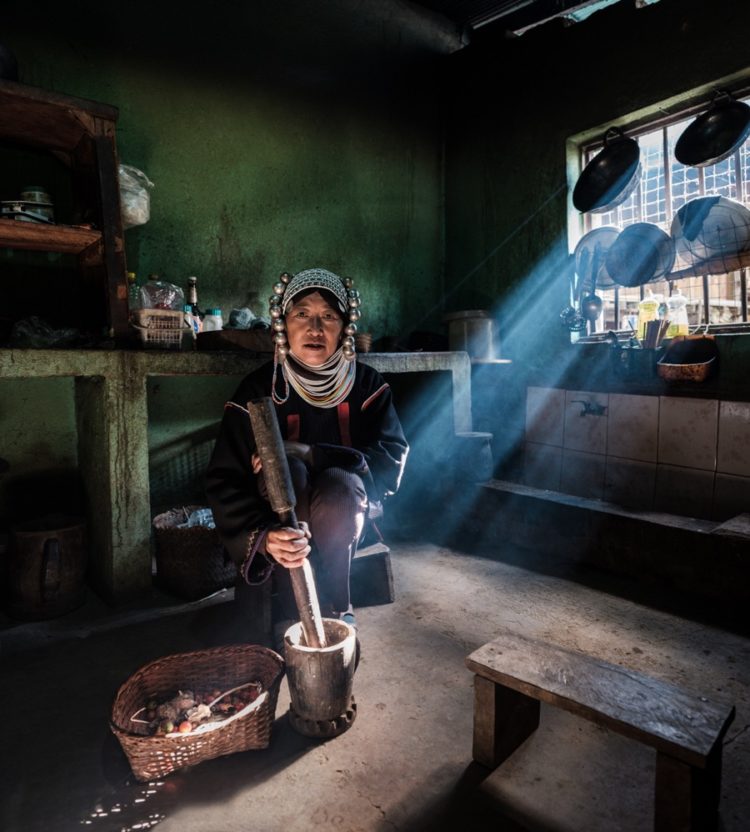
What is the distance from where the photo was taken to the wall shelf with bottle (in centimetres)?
304

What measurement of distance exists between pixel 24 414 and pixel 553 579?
359 centimetres

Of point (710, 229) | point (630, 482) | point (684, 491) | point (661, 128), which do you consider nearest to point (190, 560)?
point (630, 482)

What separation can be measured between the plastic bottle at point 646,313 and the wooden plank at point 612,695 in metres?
3.11

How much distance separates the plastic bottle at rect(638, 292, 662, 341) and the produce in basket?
12.1 feet

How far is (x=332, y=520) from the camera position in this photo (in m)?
2.35

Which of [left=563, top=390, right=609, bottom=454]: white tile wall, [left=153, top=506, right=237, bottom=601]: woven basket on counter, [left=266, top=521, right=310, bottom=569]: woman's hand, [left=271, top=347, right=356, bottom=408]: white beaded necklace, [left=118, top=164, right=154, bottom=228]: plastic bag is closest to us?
[left=266, top=521, right=310, bottom=569]: woman's hand

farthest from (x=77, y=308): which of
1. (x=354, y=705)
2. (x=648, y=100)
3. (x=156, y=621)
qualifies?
(x=648, y=100)

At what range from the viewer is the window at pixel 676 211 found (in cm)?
395

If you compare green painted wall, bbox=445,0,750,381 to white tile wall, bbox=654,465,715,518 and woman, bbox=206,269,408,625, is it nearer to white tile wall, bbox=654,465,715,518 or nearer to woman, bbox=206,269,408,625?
white tile wall, bbox=654,465,715,518

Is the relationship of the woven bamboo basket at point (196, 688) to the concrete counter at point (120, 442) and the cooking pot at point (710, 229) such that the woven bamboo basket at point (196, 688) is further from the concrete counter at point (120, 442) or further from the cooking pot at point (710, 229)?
the cooking pot at point (710, 229)

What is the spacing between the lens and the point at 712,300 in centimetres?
432

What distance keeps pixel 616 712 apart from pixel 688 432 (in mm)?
2944

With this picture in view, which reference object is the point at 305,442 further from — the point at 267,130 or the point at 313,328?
the point at 267,130

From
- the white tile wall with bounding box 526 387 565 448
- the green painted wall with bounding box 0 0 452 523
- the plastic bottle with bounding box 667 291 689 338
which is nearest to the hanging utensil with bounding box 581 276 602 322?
the plastic bottle with bounding box 667 291 689 338
